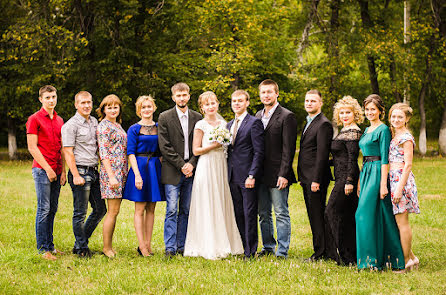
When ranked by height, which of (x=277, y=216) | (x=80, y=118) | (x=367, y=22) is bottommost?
(x=277, y=216)

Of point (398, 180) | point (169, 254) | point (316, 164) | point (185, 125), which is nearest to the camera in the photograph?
point (398, 180)

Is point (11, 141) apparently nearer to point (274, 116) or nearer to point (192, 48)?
point (192, 48)

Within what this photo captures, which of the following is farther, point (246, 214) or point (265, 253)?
point (265, 253)

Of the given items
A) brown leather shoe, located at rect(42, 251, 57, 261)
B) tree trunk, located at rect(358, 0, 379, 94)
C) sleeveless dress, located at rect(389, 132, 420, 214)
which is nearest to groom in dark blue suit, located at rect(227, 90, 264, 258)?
sleeveless dress, located at rect(389, 132, 420, 214)

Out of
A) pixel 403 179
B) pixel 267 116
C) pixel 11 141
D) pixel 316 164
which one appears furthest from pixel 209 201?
pixel 11 141

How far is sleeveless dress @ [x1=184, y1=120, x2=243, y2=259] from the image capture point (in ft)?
22.8

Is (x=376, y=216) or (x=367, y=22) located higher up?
(x=367, y=22)

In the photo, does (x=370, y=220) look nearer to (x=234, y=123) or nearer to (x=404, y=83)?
(x=234, y=123)

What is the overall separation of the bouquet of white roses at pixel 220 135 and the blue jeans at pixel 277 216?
86 cm

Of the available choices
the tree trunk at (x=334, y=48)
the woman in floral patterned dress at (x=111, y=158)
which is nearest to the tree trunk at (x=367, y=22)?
the tree trunk at (x=334, y=48)

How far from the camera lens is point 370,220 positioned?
6348mm

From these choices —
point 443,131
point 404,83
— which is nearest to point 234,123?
point 404,83

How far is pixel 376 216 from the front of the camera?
638 cm

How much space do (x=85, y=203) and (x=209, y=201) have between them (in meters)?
1.76
